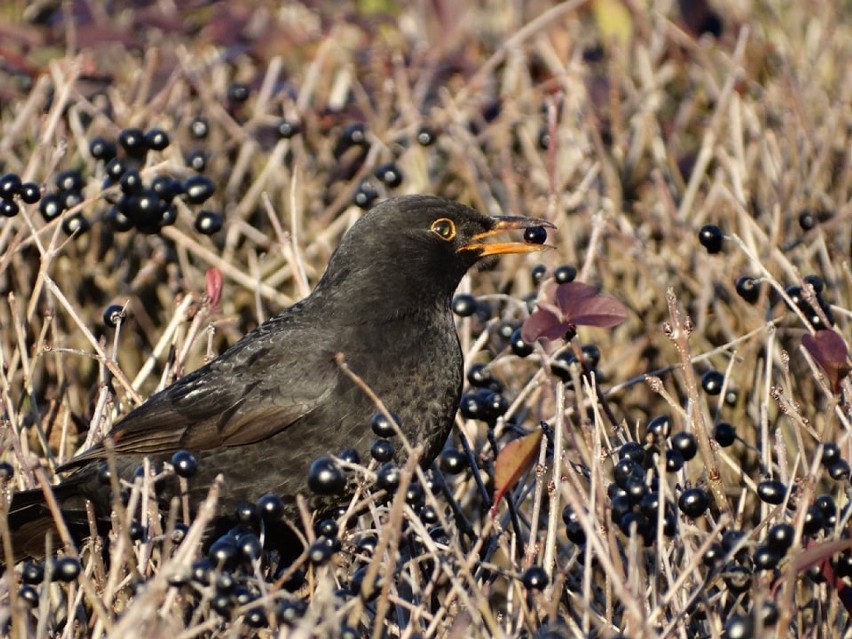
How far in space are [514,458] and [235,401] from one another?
134 centimetres

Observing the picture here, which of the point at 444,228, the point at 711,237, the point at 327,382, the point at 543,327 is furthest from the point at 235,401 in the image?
the point at 711,237

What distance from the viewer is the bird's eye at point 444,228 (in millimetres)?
4465

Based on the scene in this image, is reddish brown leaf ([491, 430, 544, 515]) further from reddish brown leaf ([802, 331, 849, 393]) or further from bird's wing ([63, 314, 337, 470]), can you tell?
bird's wing ([63, 314, 337, 470])

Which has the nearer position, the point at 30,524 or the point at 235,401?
the point at 30,524

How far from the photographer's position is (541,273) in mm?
4512

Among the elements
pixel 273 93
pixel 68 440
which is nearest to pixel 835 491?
pixel 68 440

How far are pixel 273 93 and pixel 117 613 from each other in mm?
3538

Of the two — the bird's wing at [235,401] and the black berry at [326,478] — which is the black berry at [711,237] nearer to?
the bird's wing at [235,401]

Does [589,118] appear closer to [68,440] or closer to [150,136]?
[150,136]

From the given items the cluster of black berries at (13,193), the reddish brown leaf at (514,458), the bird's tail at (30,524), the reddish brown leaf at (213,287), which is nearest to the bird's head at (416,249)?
the reddish brown leaf at (213,287)

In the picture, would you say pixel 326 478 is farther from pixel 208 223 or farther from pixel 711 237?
pixel 208 223

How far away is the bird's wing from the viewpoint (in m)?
4.05

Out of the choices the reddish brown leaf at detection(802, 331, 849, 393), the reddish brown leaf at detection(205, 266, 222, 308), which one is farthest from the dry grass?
the reddish brown leaf at detection(802, 331, 849, 393)

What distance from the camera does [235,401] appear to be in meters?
4.15
